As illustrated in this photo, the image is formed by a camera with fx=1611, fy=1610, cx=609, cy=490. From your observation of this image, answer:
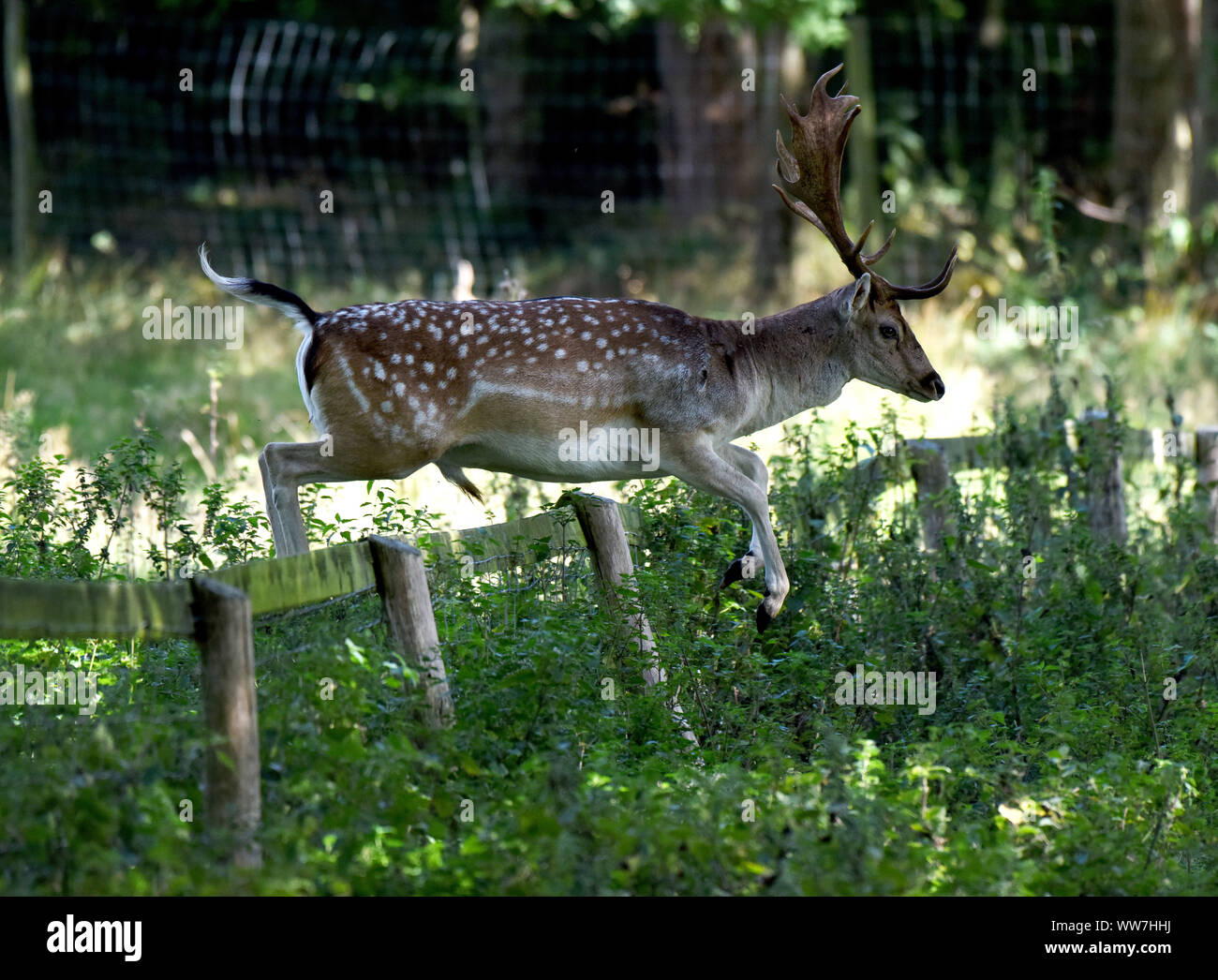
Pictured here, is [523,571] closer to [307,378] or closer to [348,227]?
[307,378]

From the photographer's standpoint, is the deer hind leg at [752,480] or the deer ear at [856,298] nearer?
the deer hind leg at [752,480]

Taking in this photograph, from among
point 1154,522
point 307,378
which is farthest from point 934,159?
point 307,378

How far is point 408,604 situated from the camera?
5.54 metres

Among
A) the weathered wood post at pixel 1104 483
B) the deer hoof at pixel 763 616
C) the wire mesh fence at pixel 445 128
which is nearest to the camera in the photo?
the deer hoof at pixel 763 616

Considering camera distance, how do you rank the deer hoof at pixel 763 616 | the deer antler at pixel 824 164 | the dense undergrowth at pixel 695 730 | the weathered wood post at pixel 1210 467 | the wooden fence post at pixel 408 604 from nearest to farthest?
the dense undergrowth at pixel 695 730 → the wooden fence post at pixel 408 604 → the deer hoof at pixel 763 616 → the deer antler at pixel 824 164 → the weathered wood post at pixel 1210 467

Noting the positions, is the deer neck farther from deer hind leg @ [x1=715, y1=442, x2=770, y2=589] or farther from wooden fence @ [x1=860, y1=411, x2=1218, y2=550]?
wooden fence @ [x1=860, y1=411, x2=1218, y2=550]

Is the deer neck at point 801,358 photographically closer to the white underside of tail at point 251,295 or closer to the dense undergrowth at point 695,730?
the dense undergrowth at point 695,730

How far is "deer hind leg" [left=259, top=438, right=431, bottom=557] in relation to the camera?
7.04m

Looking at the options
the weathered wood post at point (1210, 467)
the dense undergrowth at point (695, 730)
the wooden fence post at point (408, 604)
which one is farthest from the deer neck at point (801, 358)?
the weathered wood post at point (1210, 467)

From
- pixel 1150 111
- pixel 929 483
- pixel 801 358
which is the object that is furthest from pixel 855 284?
pixel 1150 111

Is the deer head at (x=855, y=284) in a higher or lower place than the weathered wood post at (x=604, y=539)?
higher

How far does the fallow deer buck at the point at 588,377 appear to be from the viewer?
23.0 ft
